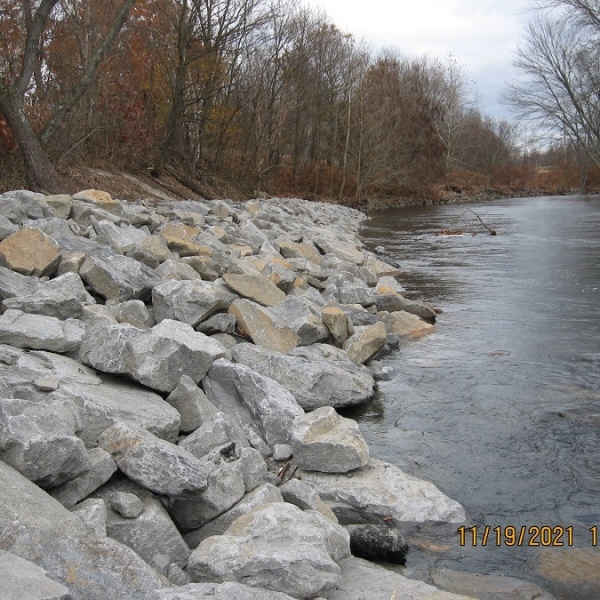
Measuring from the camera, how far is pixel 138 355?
12.4 feet

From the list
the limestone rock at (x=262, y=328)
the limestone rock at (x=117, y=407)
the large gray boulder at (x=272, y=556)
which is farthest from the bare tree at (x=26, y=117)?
the large gray boulder at (x=272, y=556)

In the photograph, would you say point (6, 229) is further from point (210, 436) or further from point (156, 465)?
point (156, 465)

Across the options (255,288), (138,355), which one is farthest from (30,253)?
(138,355)

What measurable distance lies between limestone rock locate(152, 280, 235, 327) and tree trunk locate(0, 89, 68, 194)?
4964mm

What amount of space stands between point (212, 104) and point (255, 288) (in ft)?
53.7

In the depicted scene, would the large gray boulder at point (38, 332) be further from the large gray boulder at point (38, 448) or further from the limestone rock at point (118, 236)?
the limestone rock at point (118, 236)

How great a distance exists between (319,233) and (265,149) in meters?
11.8

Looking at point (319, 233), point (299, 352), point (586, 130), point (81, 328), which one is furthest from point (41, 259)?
point (586, 130)

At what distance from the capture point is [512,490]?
3.70 metres

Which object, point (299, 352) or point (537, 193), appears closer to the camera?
point (299, 352)

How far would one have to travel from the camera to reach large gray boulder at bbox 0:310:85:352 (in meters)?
3.79

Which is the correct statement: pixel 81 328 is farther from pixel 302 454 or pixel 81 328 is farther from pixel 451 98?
pixel 451 98

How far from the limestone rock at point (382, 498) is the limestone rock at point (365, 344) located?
214 cm

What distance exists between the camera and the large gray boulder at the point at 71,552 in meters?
2.06
